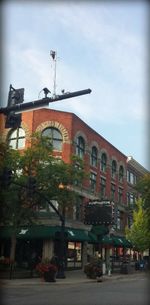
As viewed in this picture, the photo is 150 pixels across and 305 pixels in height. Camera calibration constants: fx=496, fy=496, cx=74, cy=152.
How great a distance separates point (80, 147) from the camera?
49.3 m

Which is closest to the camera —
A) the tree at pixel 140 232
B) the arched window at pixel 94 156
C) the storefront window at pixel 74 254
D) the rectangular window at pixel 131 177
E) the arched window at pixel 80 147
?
the storefront window at pixel 74 254

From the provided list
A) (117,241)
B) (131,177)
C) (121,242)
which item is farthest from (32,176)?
(131,177)

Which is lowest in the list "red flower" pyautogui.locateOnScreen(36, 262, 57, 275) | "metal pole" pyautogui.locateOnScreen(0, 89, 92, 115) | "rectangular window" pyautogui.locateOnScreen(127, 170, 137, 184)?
"red flower" pyautogui.locateOnScreen(36, 262, 57, 275)

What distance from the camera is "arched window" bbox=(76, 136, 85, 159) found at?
48688 mm

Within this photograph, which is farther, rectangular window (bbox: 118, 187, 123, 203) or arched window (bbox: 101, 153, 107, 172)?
rectangular window (bbox: 118, 187, 123, 203)

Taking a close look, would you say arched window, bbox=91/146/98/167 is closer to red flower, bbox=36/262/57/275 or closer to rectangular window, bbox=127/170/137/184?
Result: rectangular window, bbox=127/170/137/184

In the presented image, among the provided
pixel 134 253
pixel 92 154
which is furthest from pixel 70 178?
pixel 134 253

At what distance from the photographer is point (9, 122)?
58.9 feet

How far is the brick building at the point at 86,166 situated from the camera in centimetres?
4316

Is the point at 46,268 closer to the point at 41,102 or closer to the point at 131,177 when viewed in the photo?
the point at 41,102

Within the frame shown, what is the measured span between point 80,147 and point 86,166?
6.56ft

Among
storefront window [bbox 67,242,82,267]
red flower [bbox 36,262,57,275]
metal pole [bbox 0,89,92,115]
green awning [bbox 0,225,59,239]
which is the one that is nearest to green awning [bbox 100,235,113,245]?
storefront window [bbox 67,242,82,267]

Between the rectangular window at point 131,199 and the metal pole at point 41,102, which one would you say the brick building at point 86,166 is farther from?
the metal pole at point 41,102

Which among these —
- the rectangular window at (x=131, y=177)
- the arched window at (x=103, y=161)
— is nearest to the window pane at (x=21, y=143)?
the arched window at (x=103, y=161)
